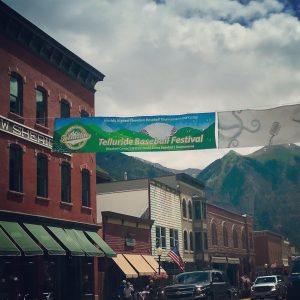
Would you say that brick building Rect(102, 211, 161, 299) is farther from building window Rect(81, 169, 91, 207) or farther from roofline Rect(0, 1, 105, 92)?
roofline Rect(0, 1, 105, 92)

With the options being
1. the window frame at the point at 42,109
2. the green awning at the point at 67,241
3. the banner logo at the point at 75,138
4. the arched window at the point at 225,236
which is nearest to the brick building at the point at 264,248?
the arched window at the point at 225,236

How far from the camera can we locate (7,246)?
20.5m

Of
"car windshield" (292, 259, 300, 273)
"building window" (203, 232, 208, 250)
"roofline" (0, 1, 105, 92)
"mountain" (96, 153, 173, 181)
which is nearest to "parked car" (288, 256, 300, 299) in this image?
"car windshield" (292, 259, 300, 273)

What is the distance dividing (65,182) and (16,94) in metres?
6.12

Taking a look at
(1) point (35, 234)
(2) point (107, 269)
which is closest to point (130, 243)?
(2) point (107, 269)

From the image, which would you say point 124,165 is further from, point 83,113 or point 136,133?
point 136,133

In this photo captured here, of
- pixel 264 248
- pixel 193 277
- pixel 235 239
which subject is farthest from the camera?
pixel 264 248

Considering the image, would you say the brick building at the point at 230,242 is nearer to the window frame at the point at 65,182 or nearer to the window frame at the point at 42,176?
the window frame at the point at 65,182

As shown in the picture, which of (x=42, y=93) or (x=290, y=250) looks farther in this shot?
(x=290, y=250)

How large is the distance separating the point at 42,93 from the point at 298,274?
50.9ft

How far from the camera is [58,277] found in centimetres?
2625

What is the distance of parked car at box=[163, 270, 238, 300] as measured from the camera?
1879 cm

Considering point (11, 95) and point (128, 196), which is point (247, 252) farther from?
point (11, 95)

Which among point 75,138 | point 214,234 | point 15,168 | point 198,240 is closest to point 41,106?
point 15,168
